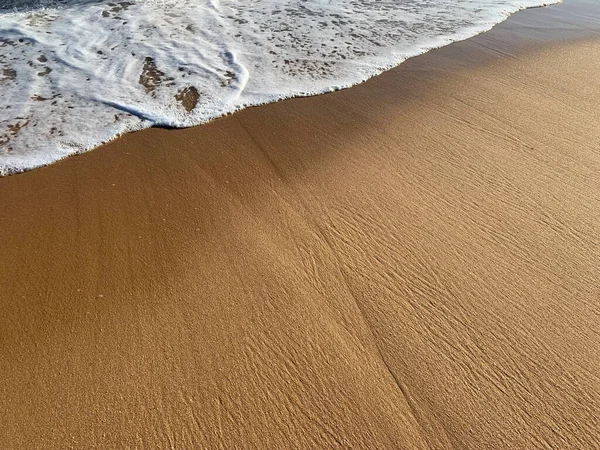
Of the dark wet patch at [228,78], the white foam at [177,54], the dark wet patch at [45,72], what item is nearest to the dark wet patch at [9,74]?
the white foam at [177,54]

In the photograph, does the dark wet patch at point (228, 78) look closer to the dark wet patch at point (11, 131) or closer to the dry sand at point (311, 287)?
the dry sand at point (311, 287)

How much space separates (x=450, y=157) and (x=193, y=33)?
396 cm

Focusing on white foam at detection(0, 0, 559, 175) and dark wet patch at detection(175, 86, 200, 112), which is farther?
dark wet patch at detection(175, 86, 200, 112)

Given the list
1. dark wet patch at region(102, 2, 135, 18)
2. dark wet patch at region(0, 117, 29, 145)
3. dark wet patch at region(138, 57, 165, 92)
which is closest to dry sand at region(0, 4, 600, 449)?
dark wet patch at region(0, 117, 29, 145)

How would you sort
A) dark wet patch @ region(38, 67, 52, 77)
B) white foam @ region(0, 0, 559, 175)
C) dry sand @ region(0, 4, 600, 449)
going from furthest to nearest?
dark wet patch @ region(38, 67, 52, 77) → white foam @ region(0, 0, 559, 175) → dry sand @ region(0, 4, 600, 449)

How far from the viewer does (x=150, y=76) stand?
463cm

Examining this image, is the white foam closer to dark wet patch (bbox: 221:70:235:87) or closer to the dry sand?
dark wet patch (bbox: 221:70:235:87)

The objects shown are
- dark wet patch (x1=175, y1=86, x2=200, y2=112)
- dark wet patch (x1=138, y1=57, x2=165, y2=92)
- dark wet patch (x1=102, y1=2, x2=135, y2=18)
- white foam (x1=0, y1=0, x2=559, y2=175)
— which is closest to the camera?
white foam (x1=0, y1=0, x2=559, y2=175)

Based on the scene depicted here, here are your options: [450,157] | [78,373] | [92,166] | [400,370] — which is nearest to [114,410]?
[78,373]

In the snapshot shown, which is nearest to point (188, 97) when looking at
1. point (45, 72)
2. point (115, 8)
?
point (45, 72)

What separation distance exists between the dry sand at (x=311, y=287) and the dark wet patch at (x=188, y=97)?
0.47 metres

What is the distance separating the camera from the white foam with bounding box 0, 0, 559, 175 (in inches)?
153

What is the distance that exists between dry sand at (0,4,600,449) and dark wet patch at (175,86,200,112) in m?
0.47

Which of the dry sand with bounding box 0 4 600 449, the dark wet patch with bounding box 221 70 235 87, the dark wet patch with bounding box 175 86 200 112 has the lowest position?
the dry sand with bounding box 0 4 600 449
